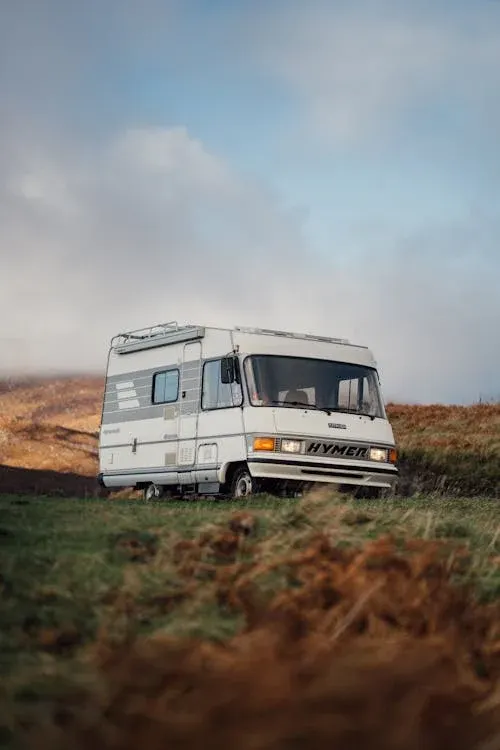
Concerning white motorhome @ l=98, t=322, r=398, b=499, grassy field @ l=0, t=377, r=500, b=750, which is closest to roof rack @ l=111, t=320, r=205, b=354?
white motorhome @ l=98, t=322, r=398, b=499

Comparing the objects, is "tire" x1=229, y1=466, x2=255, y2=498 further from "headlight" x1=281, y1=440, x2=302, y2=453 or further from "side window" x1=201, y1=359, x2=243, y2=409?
"side window" x1=201, y1=359, x2=243, y2=409

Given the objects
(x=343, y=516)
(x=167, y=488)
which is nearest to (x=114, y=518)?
(x=343, y=516)

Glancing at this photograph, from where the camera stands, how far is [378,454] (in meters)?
17.8

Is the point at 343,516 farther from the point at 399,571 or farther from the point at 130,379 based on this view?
the point at 130,379

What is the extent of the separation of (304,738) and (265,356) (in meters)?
13.9

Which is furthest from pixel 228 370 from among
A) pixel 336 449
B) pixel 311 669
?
pixel 311 669

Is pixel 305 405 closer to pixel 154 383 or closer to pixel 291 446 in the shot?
pixel 291 446

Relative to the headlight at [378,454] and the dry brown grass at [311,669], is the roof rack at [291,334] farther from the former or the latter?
the dry brown grass at [311,669]

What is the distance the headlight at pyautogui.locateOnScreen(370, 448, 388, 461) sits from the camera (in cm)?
1775

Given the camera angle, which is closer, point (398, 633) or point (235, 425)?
point (398, 633)

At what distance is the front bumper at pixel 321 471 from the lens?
16672 millimetres

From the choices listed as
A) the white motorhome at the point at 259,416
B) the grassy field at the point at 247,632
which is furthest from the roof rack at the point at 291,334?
the grassy field at the point at 247,632

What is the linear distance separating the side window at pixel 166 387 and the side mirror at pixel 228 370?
185cm

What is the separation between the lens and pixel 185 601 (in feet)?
16.9
